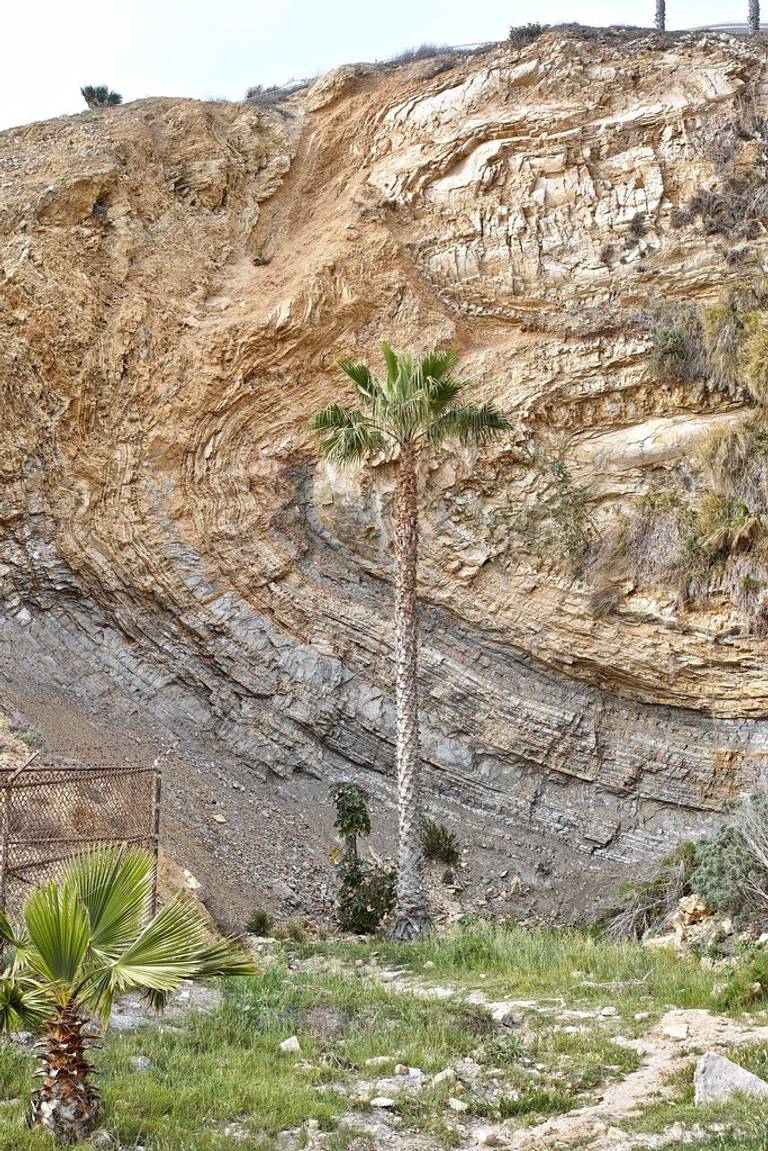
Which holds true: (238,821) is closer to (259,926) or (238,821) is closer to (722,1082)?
(259,926)

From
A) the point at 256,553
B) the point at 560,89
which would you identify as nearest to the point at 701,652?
the point at 256,553

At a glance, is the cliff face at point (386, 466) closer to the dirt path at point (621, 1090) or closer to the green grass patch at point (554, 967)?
the green grass patch at point (554, 967)

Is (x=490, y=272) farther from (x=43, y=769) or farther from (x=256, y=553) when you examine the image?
(x=43, y=769)

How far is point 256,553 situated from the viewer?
58.5 feet

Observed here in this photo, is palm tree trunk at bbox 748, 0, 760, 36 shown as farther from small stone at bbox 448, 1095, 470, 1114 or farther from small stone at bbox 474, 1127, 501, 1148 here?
small stone at bbox 474, 1127, 501, 1148

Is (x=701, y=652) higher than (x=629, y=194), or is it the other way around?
(x=629, y=194)

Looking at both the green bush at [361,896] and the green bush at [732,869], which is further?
the green bush at [361,896]

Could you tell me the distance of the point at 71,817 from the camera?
918cm

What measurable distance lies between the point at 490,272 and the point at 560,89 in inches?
181

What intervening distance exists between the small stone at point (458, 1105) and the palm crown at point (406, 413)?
8.34 metres

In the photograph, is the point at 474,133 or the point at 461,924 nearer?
the point at 461,924

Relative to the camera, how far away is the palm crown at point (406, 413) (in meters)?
12.5

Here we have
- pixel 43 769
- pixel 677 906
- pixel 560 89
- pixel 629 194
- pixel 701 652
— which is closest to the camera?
pixel 43 769

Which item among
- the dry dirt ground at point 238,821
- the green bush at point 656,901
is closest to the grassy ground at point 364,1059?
the green bush at point 656,901
